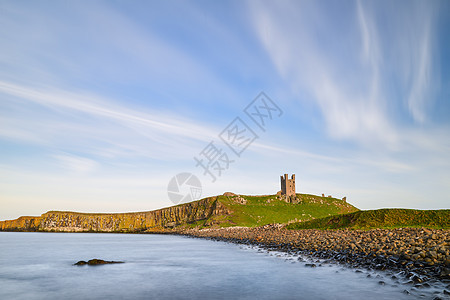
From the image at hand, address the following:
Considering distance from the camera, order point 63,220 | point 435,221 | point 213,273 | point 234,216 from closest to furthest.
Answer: point 213,273
point 435,221
point 234,216
point 63,220

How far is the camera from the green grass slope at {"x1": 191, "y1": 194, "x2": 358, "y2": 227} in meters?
114

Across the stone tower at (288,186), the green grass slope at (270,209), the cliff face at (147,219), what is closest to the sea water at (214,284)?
the green grass slope at (270,209)

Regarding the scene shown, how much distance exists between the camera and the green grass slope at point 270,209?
373ft

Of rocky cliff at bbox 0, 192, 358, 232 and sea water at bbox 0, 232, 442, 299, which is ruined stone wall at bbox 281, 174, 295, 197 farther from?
sea water at bbox 0, 232, 442, 299

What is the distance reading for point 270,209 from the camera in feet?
417

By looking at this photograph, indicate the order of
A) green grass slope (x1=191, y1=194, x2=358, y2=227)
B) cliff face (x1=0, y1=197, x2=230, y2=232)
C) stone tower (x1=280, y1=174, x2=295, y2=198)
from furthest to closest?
1. stone tower (x1=280, y1=174, x2=295, y2=198)
2. cliff face (x1=0, y1=197, x2=230, y2=232)
3. green grass slope (x1=191, y1=194, x2=358, y2=227)

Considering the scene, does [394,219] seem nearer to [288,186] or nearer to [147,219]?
[288,186]

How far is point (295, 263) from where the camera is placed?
22500mm

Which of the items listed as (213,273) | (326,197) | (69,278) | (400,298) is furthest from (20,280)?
(326,197)

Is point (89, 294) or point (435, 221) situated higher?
point (435, 221)

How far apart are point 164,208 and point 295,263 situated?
162m

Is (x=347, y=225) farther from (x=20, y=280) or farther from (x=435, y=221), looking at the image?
(x=20, y=280)

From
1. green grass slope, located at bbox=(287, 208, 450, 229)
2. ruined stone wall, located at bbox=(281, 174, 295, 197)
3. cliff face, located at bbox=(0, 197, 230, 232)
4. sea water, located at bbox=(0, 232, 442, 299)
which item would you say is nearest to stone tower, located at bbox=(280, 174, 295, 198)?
ruined stone wall, located at bbox=(281, 174, 295, 197)

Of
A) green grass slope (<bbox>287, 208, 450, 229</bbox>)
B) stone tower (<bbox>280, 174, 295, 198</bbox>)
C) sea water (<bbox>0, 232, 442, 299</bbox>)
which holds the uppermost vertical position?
stone tower (<bbox>280, 174, 295, 198</bbox>)
